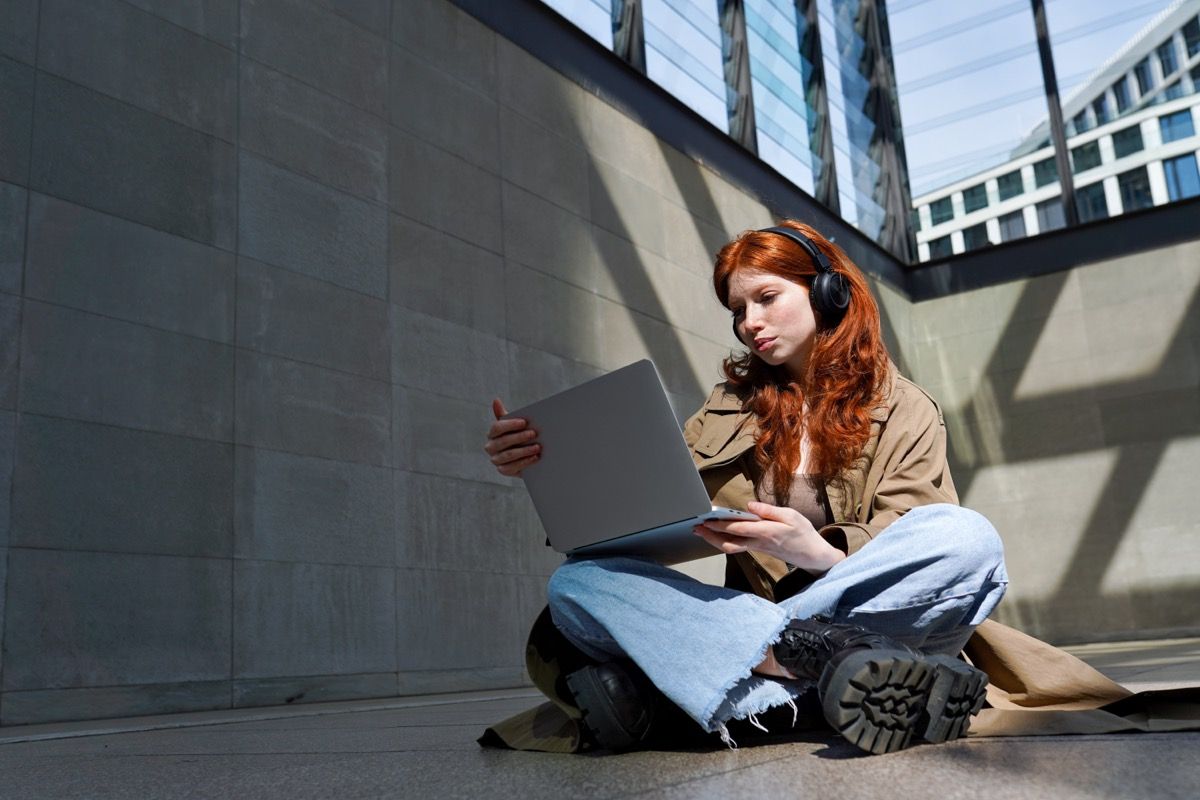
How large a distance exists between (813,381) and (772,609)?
1.82 feet

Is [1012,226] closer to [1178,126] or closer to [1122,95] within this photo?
[1122,95]

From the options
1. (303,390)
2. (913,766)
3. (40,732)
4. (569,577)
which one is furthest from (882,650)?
(303,390)

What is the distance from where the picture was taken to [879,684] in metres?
1.42

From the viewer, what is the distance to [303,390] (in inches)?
197

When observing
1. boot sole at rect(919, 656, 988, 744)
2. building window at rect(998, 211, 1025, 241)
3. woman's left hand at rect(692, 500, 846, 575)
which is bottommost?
boot sole at rect(919, 656, 988, 744)

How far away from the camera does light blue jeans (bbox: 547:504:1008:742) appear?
161 cm

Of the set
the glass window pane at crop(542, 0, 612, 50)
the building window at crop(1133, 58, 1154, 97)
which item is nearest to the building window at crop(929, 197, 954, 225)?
the building window at crop(1133, 58, 1154, 97)

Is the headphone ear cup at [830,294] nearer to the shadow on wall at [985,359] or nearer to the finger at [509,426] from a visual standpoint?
the finger at [509,426]

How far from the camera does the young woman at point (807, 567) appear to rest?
1528mm

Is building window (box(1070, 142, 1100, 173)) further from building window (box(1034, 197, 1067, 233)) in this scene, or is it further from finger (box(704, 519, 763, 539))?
finger (box(704, 519, 763, 539))

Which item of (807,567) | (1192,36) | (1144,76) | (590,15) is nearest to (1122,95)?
(1144,76)

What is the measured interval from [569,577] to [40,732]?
224cm

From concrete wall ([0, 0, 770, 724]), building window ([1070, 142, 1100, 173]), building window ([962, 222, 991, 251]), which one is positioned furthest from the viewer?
building window ([962, 222, 991, 251])

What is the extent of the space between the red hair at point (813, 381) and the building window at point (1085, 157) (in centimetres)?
966
